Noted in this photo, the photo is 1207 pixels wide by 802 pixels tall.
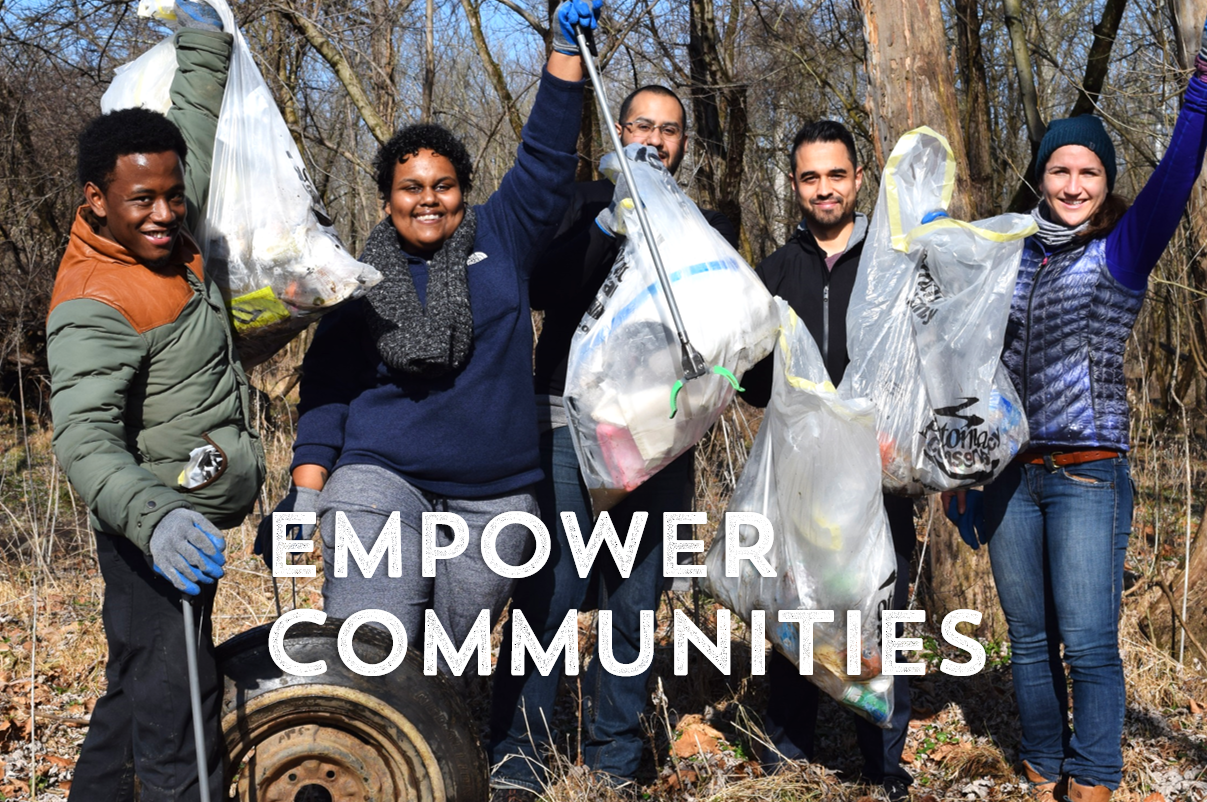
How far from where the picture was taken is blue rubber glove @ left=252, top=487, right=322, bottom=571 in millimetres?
2633

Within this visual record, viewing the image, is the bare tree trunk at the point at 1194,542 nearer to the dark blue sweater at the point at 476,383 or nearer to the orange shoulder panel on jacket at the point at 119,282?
the dark blue sweater at the point at 476,383

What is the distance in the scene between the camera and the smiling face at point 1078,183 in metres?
2.74

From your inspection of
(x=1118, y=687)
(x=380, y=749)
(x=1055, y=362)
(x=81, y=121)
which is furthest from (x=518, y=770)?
(x=81, y=121)

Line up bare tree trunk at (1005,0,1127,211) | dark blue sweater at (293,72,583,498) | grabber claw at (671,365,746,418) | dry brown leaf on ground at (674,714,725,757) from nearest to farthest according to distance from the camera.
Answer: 1. grabber claw at (671,365,746,418)
2. dark blue sweater at (293,72,583,498)
3. dry brown leaf on ground at (674,714,725,757)
4. bare tree trunk at (1005,0,1127,211)

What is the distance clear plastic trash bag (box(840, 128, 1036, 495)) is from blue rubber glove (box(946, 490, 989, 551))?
382 millimetres

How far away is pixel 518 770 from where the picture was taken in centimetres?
305

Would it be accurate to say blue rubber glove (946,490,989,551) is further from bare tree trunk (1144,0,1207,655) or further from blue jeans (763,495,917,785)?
bare tree trunk (1144,0,1207,655)

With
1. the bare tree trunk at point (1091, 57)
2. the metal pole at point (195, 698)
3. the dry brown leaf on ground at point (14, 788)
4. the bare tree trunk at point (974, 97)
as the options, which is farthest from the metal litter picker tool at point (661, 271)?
the bare tree trunk at point (1091, 57)

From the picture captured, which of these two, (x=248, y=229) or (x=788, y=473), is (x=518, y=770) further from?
(x=248, y=229)

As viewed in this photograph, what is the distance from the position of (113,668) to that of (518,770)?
3.95 ft

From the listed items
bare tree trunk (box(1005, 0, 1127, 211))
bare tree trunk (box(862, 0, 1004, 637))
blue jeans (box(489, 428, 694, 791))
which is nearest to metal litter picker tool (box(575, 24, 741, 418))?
blue jeans (box(489, 428, 694, 791))

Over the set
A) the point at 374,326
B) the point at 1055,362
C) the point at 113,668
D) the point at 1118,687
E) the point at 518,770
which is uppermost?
the point at 374,326

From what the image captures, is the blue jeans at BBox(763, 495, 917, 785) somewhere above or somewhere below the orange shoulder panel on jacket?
below

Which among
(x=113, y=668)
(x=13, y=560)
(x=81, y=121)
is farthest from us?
(x=81, y=121)
